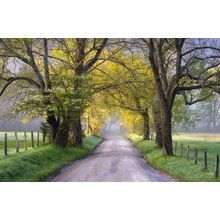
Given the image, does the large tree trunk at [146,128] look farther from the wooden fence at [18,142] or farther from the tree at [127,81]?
the wooden fence at [18,142]

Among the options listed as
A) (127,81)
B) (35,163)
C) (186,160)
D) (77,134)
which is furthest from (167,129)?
(35,163)

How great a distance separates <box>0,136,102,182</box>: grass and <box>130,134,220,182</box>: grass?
325cm

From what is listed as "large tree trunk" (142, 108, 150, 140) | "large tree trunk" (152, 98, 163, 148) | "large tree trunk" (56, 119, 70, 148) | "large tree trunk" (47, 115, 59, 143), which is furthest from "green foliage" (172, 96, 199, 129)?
"large tree trunk" (47, 115, 59, 143)

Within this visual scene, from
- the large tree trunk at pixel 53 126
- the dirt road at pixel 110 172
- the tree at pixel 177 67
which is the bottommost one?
the dirt road at pixel 110 172

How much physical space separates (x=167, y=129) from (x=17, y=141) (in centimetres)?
585

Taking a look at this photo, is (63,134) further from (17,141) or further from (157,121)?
(157,121)

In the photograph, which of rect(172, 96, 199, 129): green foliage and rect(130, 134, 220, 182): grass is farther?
rect(172, 96, 199, 129): green foliage

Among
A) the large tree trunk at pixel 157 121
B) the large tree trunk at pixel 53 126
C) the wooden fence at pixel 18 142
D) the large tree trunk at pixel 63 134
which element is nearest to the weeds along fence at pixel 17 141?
the wooden fence at pixel 18 142

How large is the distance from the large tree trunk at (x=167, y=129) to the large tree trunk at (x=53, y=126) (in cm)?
408

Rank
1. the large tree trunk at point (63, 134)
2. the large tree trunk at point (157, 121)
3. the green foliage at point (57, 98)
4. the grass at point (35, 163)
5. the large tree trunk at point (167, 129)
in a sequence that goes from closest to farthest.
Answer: the grass at point (35, 163)
the green foliage at point (57, 98)
the large tree trunk at point (167, 129)
the large tree trunk at point (63, 134)
the large tree trunk at point (157, 121)

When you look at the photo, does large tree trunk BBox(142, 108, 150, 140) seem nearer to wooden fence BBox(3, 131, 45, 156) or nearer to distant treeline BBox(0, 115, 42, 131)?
wooden fence BBox(3, 131, 45, 156)

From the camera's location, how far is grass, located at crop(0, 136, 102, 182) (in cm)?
1436

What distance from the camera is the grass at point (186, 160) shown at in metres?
14.8
